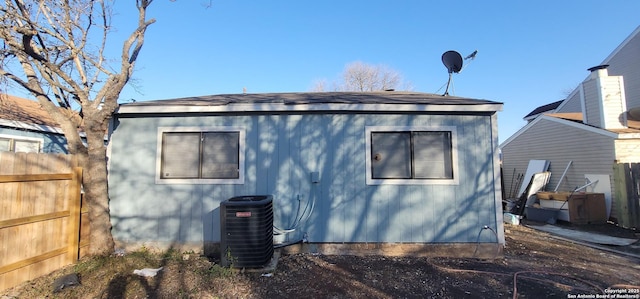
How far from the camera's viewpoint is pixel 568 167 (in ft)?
31.8

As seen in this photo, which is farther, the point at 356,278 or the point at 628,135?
the point at 628,135

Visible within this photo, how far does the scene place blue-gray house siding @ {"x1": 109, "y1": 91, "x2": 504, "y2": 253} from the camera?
202 inches

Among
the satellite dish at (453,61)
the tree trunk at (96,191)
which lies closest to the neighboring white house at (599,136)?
the satellite dish at (453,61)

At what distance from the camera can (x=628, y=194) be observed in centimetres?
749

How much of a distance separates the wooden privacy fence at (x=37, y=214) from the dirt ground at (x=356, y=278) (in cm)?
22

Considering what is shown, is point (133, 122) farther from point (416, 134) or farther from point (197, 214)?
point (416, 134)

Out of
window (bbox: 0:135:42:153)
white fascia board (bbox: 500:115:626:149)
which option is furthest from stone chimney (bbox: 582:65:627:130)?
window (bbox: 0:135:42:153)

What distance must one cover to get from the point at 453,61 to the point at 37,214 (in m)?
7.98

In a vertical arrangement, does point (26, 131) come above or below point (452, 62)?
below

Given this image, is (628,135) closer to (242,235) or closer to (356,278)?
(356,278)

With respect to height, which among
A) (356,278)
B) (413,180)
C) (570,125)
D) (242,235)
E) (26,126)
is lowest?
(356,278)

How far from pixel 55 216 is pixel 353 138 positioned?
466cm

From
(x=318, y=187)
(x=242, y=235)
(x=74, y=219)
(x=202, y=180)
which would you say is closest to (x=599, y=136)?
(x=318, y=187)

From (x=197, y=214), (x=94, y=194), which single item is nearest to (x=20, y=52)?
(x=94, y=194)
